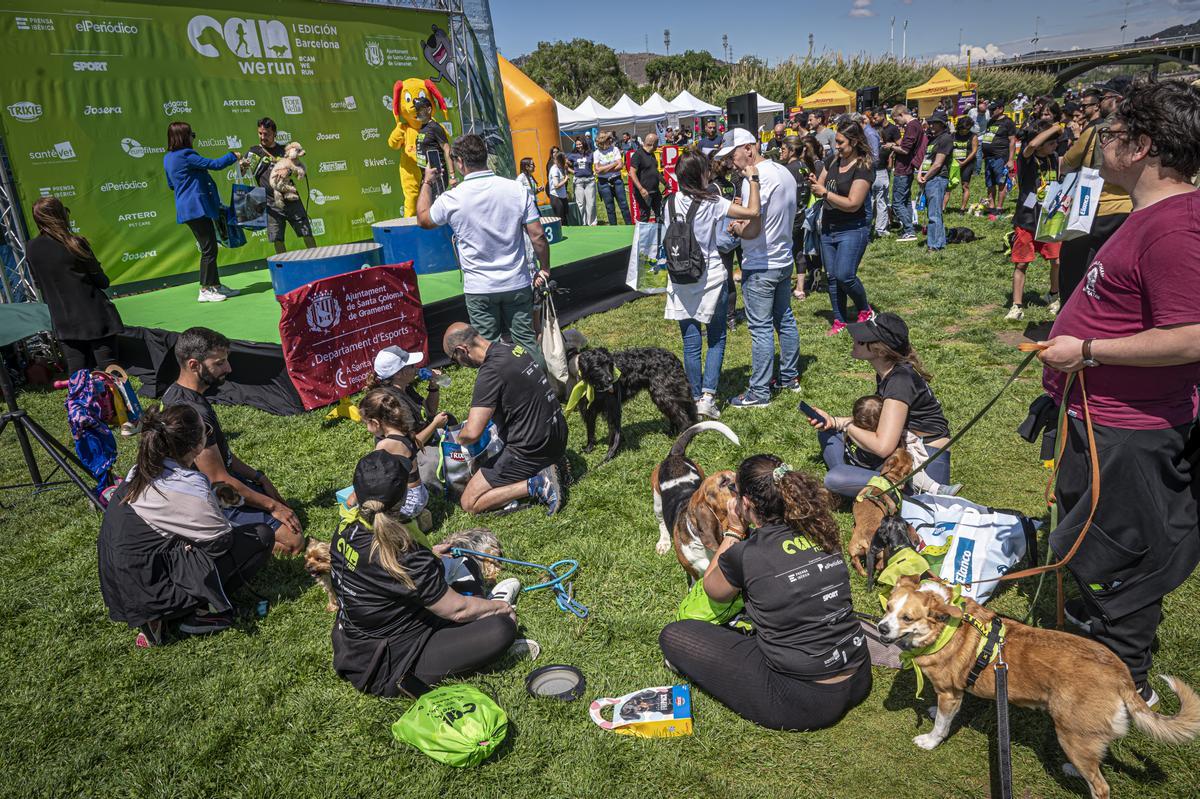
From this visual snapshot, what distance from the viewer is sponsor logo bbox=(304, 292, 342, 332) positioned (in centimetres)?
674

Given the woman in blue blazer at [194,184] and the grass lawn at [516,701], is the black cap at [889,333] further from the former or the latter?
the woman in blue blazer at [194,184]

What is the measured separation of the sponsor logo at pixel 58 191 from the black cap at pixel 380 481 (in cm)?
955

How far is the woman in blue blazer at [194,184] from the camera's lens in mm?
8461

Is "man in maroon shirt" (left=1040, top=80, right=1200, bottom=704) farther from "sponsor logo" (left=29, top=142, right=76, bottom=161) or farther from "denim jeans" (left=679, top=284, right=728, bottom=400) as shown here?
"sponsor logo" (left=29, top=142, right=76, bottom=161)

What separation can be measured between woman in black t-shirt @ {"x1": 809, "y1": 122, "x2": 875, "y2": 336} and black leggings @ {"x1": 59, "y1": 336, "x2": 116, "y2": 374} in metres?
7.12

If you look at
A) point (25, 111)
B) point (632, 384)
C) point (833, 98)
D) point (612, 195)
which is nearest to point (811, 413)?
point (632, 384)

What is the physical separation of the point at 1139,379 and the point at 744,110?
10.7 metres

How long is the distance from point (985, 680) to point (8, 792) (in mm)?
4032

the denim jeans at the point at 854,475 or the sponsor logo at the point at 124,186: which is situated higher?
the sponsor logo at the point at 124,186

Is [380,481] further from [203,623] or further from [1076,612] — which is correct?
[1076,612]

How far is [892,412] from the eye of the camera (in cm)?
420

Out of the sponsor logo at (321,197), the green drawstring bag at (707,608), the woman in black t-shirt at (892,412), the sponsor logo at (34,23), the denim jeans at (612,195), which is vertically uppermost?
the sponsor logo at (34,23)

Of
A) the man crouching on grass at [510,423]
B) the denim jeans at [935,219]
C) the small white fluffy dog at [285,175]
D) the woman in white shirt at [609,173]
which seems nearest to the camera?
the man crouching on grass at [510,423]

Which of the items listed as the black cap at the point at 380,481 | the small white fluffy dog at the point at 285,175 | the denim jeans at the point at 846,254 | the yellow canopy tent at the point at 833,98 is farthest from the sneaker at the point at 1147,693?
the yellow canopy tent at the point at 833,98
